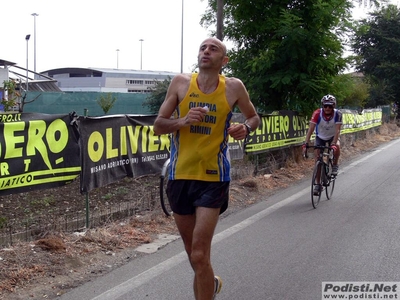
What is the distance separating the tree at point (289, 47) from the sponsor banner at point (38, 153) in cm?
872

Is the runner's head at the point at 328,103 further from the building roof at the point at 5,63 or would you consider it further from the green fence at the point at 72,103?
the building roof at the point at 5,63

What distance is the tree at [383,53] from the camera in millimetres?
46344

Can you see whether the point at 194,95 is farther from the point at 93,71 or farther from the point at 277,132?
the point at 93,71

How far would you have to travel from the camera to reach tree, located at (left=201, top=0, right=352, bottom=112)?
48.8 feet

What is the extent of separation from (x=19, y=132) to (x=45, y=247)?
1336 mm

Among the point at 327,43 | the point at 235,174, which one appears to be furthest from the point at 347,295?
the point at 327,43

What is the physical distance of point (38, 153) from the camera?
6.86 meters

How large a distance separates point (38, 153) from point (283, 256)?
309 centimetres

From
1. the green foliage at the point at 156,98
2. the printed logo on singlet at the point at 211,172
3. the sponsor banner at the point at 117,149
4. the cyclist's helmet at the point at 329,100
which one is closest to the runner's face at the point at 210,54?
the printed logo on singlet at the point at 211,172

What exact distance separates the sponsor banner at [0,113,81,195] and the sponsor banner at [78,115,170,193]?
6.9 inches

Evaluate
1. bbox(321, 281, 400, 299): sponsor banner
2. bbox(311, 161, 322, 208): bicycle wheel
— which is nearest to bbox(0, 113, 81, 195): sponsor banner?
bbox(321, 281, 400, 299): sponsor banner

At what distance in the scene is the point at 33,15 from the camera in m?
60.5

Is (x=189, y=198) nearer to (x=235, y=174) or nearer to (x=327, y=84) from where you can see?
(x=235, y=174)

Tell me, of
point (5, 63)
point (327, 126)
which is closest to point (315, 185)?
point (327, 126)
